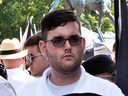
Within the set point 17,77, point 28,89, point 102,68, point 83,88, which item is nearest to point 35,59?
point 17,77

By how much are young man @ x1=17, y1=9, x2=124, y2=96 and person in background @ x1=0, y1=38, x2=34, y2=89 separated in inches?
38.2

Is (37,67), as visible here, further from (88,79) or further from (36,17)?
(36,17)

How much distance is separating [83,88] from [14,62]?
1.47 m

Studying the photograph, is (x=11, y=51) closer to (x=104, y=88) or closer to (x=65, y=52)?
(x=65, y=52)

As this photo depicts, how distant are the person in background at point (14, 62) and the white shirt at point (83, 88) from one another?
0.95 m

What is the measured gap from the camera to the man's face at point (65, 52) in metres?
1.45

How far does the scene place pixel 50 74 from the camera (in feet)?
5.31

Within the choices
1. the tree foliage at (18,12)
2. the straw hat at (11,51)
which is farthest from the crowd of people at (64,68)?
the tree foliage at (18,12)

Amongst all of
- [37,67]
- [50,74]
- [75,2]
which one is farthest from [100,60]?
[75,2]

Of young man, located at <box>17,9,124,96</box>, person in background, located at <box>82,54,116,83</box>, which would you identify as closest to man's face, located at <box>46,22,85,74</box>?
young man, located at <box>17,9,124,96</box>

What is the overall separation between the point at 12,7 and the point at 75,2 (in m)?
10.9

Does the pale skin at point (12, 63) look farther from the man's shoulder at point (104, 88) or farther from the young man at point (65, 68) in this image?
the man's shoulder at point (104, 88)

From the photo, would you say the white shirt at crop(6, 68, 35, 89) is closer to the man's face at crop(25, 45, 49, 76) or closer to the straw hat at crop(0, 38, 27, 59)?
the man's face at crop(25, 45, 49, 76)

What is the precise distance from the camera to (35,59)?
2.42 meters
